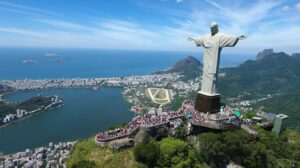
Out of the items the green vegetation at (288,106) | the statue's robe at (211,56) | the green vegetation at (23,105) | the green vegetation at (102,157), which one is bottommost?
the green vegetation at (23,105)

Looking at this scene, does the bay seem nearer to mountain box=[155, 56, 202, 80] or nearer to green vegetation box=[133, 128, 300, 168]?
green vegetation box=[133, 128, 300, 168]

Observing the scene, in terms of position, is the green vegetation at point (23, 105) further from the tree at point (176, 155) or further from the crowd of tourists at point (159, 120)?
the tree at point (176, 155)

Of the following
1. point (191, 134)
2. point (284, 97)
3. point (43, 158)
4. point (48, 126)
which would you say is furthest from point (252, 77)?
point (191, 134)

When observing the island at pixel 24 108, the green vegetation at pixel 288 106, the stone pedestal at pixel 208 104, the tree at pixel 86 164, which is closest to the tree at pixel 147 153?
the tree at pixel 86 164

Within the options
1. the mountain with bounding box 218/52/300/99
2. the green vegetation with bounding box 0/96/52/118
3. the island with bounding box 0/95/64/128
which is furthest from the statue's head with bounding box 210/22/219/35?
the mountain with bounding box 218/52/300/99

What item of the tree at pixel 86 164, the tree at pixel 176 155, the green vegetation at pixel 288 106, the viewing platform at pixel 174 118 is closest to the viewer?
the tree at pixel 86 164

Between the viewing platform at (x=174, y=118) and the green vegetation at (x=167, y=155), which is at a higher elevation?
the viewing platform at (x=174, y=118)

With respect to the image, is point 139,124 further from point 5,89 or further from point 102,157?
point 5,89
